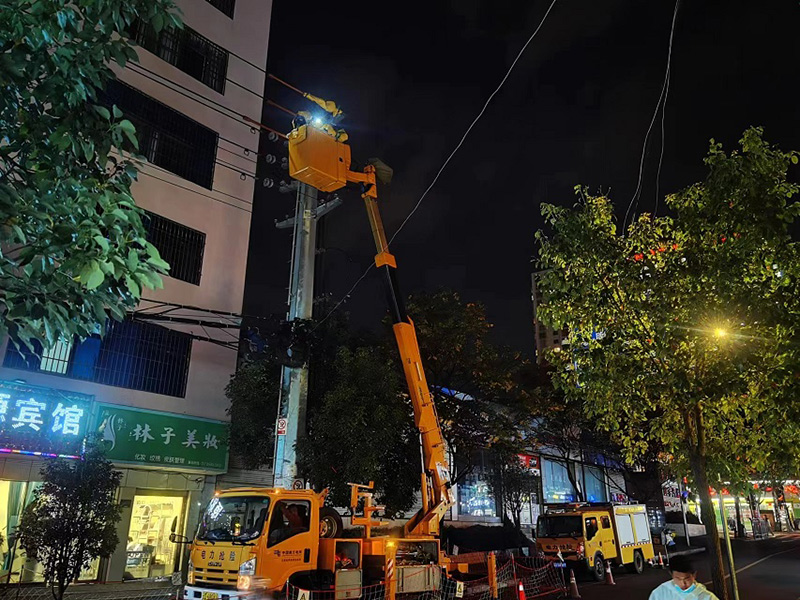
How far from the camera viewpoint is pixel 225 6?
22.1 meters

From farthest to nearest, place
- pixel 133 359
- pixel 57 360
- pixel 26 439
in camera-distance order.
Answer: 1. pixel 133 359
2. pixel 57 360
3. pixel 26 439

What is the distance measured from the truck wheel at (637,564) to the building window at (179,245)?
66.2 ft

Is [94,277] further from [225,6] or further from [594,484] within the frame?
[594,484]

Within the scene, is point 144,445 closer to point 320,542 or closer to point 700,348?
point 320,542

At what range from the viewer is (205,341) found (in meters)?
18.5

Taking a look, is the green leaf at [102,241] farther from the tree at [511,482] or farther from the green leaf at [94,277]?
the tree at [511,482]

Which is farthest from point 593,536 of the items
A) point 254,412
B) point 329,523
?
point 329,523

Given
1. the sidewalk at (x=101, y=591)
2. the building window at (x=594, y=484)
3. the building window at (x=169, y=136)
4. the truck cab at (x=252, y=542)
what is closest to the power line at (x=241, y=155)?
the building window at (x=169, y=136)

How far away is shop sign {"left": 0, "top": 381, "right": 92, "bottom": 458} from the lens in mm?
13391

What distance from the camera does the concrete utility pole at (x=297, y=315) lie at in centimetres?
1427

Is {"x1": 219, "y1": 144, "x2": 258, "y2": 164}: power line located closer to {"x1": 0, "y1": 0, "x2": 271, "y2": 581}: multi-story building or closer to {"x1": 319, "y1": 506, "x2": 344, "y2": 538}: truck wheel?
{"x1": 0, "y1": 0, "x2": 271, "y2": 581}: multi-story building

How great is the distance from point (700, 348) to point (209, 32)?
19.7 m

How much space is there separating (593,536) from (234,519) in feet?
51.7

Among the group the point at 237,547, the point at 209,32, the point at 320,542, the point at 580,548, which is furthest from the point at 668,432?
the point at 209,32
